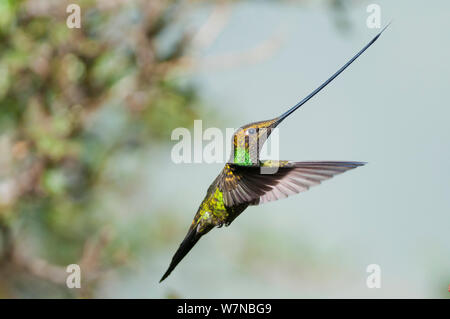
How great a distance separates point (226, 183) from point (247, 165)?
6 cm

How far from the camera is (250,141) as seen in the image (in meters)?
0.88

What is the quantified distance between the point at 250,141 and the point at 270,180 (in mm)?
74

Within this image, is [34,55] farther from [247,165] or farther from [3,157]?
[247,165]

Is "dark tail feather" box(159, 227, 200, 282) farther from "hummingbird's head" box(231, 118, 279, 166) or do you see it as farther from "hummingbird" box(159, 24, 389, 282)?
"hummingbird's head" box(231, 118, 279, 166)

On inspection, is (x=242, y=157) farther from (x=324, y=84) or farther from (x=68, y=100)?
(x=68, y=100)

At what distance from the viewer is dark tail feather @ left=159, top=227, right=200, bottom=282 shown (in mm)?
831

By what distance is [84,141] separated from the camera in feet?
9.00

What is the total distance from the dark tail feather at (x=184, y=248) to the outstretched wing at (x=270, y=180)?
0.09 metres

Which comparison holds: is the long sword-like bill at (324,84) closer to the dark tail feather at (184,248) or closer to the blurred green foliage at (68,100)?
the dark tail feather at (184,248)

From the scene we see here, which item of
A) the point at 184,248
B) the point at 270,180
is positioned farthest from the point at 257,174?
the point at 184,248

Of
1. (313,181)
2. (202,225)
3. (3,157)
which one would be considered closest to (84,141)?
(3,157)

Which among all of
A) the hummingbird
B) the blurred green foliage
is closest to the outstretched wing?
the hummingbird

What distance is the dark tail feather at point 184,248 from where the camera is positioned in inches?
32.7

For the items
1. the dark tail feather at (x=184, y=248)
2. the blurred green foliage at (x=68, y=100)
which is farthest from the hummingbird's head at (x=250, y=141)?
the blurred green foliage at (x=68, y=100)
